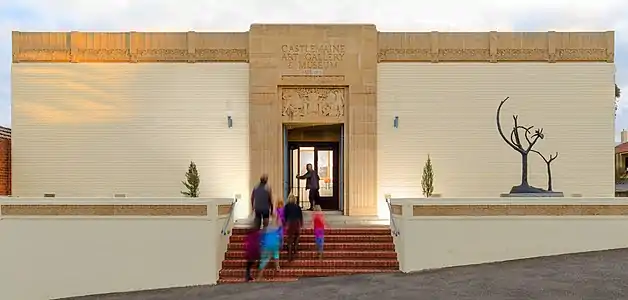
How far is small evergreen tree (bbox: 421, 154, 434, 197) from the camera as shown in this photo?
59.6ft

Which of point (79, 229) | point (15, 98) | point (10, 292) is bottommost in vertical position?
point (10, 292)

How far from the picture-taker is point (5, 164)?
741 inches

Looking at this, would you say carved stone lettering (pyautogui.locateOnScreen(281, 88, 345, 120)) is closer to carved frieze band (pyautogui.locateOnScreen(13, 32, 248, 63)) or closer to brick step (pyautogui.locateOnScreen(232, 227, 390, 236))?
carved frieze band (pyautogui.locateOnScreen(13, 32, 248, 63))

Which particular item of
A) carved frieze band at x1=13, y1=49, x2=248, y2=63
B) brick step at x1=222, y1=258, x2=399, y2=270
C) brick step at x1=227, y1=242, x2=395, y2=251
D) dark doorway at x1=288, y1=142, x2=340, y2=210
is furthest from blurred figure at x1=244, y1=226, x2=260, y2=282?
dark doorway at x1=288, y1=142, x2=340, y2=210

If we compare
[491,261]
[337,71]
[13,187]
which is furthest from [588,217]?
[13,187]

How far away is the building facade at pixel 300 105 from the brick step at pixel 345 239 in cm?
435

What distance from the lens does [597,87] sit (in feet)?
60.6

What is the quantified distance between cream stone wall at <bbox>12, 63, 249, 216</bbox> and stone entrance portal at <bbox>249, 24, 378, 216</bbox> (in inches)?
21.4

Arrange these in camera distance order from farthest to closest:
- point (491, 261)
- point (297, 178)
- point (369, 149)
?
point (297, 178) → point (369, 149) → point (491, 261)

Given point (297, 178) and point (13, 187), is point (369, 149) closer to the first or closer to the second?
point (297, 178)

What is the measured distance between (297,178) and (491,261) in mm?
8841

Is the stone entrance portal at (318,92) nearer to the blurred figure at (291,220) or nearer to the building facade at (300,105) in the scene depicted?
the building facade at (300,105)

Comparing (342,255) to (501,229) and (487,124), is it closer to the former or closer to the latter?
(501,229)

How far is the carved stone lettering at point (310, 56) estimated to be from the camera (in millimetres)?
18594
